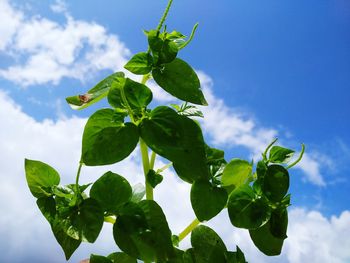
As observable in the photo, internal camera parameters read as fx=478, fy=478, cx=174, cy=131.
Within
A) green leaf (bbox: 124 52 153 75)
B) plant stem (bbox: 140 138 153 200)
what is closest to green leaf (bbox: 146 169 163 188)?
plant stem (bbox: 140 138 153 200)

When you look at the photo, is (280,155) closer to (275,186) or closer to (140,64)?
(275,186)

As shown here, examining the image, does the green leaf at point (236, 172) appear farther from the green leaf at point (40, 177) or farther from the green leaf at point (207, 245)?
the green leaf at point (40, 177)

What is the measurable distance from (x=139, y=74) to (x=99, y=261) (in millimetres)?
234

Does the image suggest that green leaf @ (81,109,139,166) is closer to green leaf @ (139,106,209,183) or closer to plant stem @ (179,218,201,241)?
green leaf @ (139,106,209,183)

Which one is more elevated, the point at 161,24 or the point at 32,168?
→ the point at 161,24

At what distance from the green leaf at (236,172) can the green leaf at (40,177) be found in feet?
0.66

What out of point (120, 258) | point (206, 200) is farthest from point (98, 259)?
point (206, 200)

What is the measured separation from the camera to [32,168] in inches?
22.0

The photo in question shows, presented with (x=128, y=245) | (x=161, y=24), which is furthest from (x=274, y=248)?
(x=161, y=24)

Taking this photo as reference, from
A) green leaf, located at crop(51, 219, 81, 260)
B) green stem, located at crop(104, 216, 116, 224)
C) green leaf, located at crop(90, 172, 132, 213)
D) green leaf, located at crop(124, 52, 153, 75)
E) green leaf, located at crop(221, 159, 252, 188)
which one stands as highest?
green leaf, located at crop(124, 52, 153, 75)

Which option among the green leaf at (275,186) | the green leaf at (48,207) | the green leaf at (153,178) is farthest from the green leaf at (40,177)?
the green leaf at (275,186)

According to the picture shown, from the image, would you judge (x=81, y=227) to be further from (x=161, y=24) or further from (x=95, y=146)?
(x=161, y=24)

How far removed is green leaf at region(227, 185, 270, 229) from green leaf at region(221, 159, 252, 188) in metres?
0.03

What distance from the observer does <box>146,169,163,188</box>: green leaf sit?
0.55 metres
